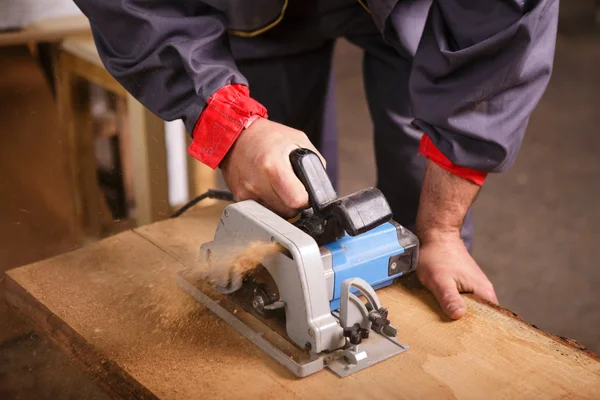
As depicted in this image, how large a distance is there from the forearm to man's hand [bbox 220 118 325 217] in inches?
12.7

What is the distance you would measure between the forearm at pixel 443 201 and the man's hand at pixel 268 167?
323 millimetres

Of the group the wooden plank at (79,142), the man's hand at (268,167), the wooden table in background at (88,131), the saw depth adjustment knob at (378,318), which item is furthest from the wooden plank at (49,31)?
the saw depth adjustment knob at (378,318)

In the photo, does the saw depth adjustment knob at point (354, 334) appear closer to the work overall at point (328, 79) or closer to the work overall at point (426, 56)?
the work overall at point (426, 56)

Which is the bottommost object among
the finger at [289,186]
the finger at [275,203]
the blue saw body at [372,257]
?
the blue saw body at [372,257]

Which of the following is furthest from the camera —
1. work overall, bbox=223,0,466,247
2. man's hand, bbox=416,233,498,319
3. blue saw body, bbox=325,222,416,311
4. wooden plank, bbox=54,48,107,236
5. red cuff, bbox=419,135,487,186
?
wooden plank, bbox=54,48,107,236

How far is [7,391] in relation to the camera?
4.43ft

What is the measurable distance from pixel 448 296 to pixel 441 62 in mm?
440

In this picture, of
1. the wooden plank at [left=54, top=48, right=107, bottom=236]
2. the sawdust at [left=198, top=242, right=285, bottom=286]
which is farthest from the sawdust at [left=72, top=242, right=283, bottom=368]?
the wooden plank at [left=54, top=48, right=107, bottom=236]

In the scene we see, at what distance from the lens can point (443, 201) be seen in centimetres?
141

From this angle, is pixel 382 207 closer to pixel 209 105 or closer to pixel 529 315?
pixel 209 105

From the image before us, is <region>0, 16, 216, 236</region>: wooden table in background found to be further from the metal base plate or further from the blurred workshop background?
the metal base plate

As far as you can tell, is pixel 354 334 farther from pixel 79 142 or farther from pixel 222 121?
pixel 79 142

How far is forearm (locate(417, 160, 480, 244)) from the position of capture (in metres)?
1.39

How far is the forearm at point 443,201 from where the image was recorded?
1392mm
